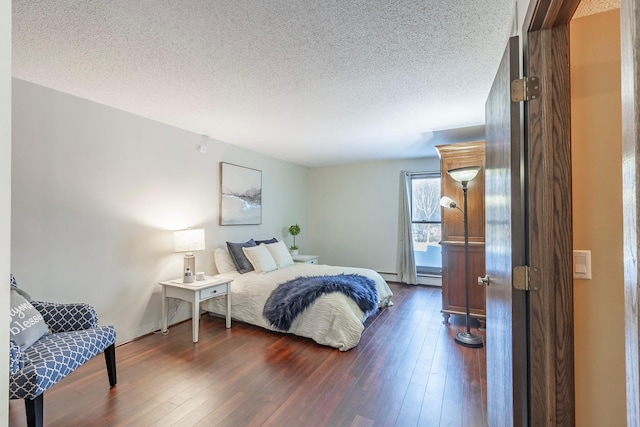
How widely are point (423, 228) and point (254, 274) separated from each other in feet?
10.6

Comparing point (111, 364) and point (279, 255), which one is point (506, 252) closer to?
point (111, 364)

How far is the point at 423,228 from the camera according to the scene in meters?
5.45

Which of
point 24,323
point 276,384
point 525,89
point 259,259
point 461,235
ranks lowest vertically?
point 276,384

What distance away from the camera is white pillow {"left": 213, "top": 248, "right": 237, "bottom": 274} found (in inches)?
154

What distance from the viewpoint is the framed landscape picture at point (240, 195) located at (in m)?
4.15

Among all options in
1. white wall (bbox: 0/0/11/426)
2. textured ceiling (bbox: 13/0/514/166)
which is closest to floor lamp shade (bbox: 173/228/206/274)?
textured ceiling (bbox: 13/0/514/166)

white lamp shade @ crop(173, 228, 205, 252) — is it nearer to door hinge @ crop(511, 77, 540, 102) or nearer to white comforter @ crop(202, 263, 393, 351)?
white comforter @ crop(202, 263, 393, 351)

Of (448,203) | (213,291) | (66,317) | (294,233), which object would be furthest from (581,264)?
(294,233)

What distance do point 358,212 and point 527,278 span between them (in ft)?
15.6

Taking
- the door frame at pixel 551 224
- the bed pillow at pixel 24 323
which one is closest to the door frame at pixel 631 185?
the door frame at pixel 551 224

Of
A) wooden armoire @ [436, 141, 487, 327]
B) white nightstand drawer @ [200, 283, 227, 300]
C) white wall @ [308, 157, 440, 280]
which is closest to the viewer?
white nightstand drawer @ [200, 283, 227, 300]

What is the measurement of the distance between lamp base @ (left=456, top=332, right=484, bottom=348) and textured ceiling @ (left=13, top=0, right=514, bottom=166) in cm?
230

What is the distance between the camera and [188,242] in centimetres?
329

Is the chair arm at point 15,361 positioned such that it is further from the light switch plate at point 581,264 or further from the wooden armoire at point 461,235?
the wooden armoire at point 461,235
